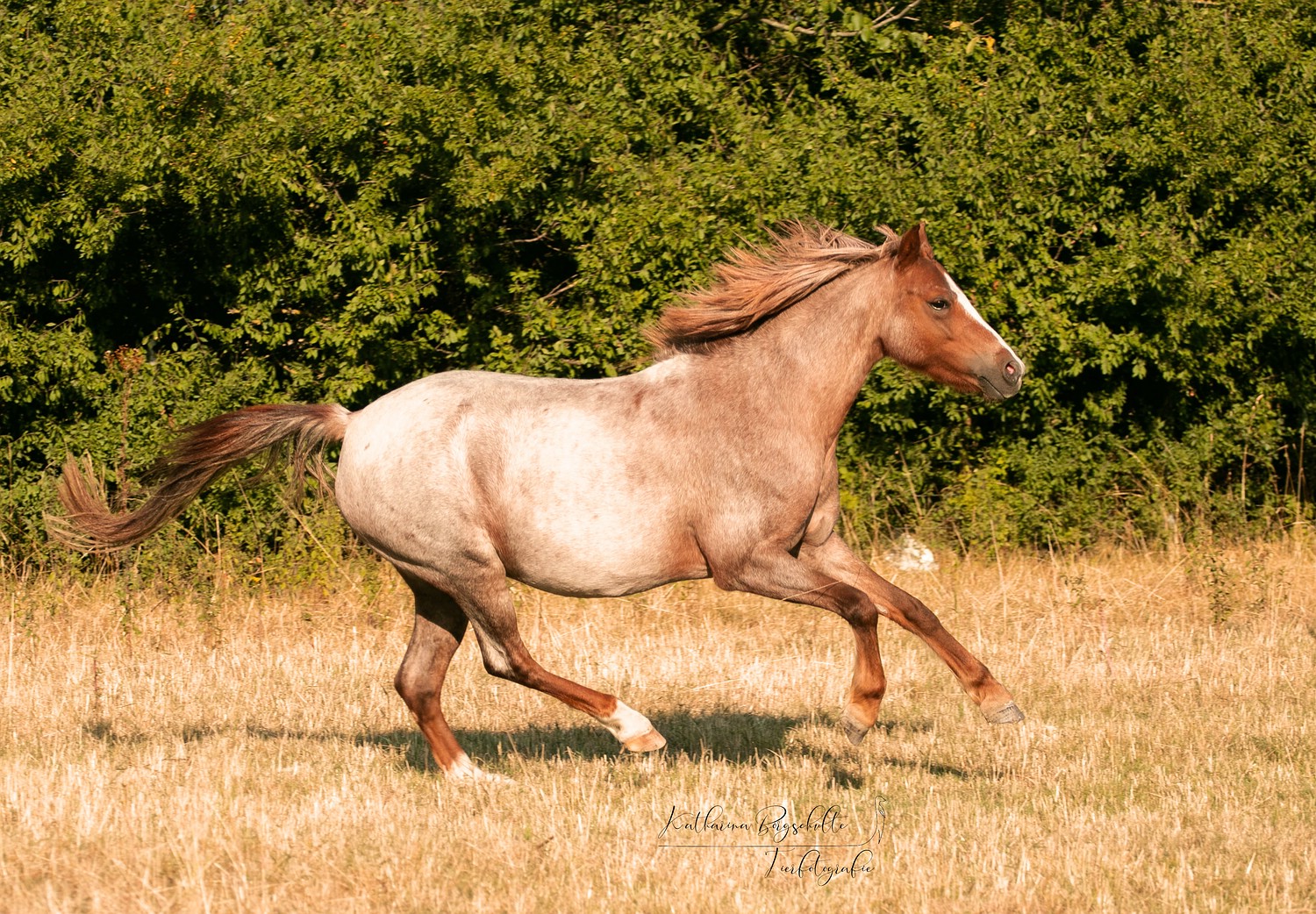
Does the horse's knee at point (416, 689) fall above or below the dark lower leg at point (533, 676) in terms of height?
below

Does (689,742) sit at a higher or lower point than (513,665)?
lower

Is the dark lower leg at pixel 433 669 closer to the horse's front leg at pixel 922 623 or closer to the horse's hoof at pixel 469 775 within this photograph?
the horse's hoof at pixel 469 775

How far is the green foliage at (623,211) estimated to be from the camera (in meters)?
10.2

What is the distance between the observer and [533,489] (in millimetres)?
5637

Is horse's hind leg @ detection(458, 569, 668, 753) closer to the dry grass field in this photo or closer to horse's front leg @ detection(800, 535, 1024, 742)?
the dry grass field

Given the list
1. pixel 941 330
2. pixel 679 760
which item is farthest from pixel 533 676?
pixel 941 330

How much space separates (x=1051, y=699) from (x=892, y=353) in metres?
2.43

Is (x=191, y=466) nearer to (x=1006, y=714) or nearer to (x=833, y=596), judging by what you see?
(x=833, y=596)

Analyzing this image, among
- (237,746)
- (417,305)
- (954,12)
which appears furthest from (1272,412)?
(237,746)

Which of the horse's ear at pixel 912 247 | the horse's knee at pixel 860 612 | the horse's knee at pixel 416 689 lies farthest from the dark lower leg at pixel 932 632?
the horse's knee at pixel 416 689
